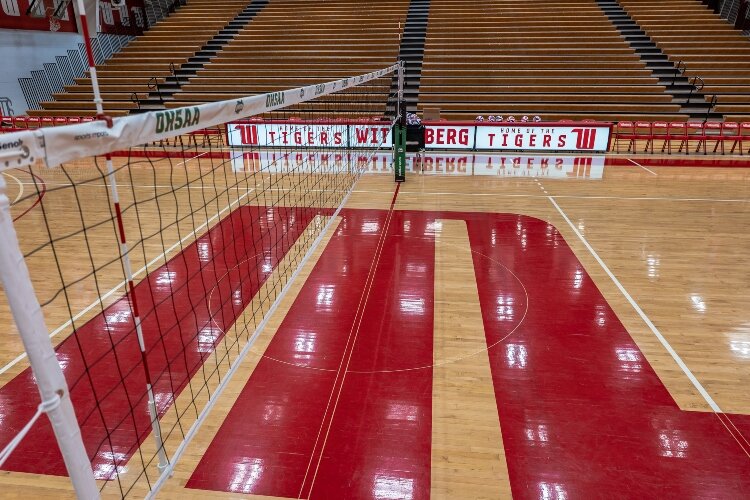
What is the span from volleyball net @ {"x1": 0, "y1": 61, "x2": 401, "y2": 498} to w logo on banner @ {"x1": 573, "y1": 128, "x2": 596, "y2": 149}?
24.9 feet

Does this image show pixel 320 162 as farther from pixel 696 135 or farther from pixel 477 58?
pixel 696 135

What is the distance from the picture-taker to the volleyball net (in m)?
1.72

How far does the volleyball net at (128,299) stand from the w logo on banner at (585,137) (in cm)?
758

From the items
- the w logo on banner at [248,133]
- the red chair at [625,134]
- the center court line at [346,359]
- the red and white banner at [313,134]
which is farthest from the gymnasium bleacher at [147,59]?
the red chair at [625,134]

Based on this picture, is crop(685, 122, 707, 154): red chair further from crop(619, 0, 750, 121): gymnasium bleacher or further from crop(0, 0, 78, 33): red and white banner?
crop(0, 0, 78, 33): red and white banner

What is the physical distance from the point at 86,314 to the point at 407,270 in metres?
3.95

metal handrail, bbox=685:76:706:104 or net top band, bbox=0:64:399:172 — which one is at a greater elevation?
net top band, bbox=0:64:399:172

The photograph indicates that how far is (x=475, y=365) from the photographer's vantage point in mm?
4750

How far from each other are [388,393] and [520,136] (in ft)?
40.3

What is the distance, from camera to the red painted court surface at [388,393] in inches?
138

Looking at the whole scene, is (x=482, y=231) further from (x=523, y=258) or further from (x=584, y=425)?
(x=584, y=425)

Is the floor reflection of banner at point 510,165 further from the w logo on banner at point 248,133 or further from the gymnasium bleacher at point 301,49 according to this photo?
the gymnasium bleacher at point 301,49

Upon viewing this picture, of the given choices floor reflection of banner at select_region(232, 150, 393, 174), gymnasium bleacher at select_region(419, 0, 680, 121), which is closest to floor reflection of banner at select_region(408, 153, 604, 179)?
floor reflection of banner at select_region(232, 150, 393, 174)

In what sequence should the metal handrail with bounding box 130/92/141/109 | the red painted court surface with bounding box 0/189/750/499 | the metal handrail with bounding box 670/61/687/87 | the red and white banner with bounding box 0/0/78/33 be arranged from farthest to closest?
the metal handrail with bounding box 130/92/141/109 → the metal handrail with bounding box 670/61/687/87 → the red and white banner with bounding box 0/0/78/33 → the red painted court surface with bounding box 0/189/750/499
